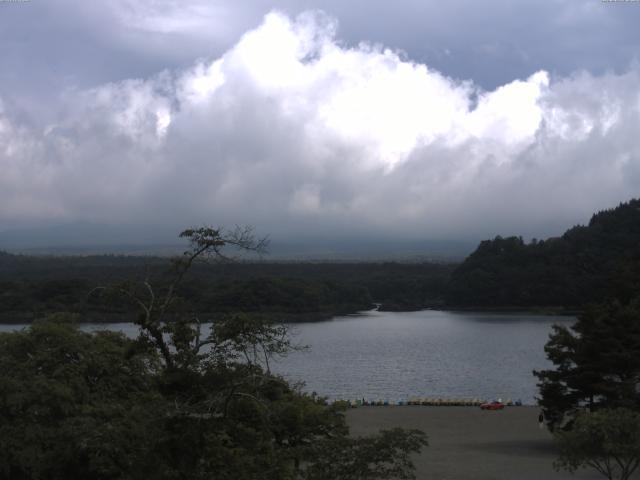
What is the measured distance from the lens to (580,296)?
89.4 meters

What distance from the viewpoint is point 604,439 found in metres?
13.7

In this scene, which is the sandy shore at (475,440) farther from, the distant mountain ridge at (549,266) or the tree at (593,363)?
the distant mountain ridge at (549,266)

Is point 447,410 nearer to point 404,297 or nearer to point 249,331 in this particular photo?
point 249,331

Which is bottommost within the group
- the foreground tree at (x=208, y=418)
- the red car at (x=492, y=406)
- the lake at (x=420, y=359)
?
the lake at (x=420, y=359)

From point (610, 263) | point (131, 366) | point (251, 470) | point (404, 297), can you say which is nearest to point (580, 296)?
point (610, 263)

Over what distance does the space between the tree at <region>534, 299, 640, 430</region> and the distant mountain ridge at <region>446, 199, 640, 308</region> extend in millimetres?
68152

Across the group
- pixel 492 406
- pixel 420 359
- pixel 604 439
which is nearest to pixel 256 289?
pixel 420 359

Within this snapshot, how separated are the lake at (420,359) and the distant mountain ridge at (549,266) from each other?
864cm

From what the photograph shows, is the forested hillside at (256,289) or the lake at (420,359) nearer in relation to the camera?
the lake at (420,359)

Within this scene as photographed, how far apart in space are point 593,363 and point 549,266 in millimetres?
78609

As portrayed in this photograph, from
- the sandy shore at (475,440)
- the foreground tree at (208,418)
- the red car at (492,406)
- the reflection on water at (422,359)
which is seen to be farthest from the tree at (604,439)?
the red car at (492,406)

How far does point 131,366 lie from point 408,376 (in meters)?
29.3

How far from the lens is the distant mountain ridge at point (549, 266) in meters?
91.8

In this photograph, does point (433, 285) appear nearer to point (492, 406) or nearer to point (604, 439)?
point (492, 406)
